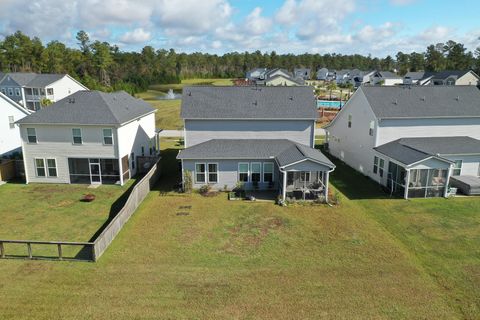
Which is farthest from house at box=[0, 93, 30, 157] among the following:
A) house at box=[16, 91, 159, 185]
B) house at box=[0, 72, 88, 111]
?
house at box=[0, 72, 88, 111]

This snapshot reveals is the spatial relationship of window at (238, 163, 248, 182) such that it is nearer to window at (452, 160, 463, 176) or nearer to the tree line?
window at (452, 160, 463, 176)

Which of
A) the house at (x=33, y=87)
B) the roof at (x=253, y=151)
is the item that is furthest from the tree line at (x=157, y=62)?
the roof at (x=253, y=151)

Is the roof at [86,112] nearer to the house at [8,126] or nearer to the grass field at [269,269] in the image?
the house at [8,126]

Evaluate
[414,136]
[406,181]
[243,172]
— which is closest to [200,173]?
[243,172]

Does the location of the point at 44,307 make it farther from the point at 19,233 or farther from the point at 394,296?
the point at 394,296

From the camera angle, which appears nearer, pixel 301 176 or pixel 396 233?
pixel 396 233

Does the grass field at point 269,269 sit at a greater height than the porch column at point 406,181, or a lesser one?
lesser

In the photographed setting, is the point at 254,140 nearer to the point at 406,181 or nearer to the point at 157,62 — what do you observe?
the point at 406,181

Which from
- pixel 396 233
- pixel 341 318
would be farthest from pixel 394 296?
pixel 396 233
